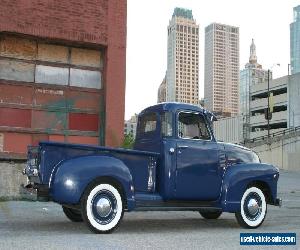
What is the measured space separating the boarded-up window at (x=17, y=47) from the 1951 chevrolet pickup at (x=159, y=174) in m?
6.39

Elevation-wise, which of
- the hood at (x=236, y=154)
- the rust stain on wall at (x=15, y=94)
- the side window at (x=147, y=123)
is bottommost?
the hood at (x=236, y=154)

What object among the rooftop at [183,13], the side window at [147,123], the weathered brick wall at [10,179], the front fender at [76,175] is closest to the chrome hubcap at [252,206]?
the side window at [147,123]

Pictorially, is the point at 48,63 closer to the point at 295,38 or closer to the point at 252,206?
the point at 252,206

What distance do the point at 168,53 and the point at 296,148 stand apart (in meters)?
120

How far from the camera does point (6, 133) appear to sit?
48.8 feet

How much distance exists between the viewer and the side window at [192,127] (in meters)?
9.48

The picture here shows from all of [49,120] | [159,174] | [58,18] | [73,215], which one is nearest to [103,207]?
[159,174]

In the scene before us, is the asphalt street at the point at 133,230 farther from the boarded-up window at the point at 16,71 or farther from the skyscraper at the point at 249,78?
the skyscraper at the point at 249,78

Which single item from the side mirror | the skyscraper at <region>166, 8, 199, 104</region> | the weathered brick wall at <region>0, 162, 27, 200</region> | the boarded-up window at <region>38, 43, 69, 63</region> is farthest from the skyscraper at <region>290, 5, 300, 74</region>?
the side mirror

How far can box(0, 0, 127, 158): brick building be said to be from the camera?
585 inches

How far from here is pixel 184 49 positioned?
540 feet

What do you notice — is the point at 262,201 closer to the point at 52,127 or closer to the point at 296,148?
the point at 52,127

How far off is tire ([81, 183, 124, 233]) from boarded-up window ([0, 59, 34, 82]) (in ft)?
25.8

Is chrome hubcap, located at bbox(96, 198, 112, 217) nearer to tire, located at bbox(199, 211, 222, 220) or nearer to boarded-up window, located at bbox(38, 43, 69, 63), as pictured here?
tire, located at bbox(199, 211, 222, 220)
